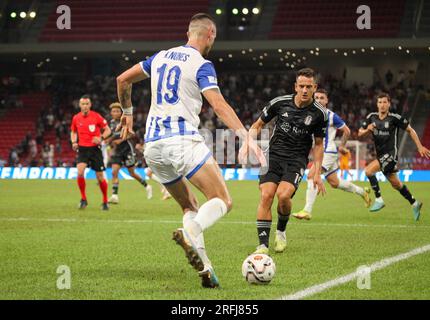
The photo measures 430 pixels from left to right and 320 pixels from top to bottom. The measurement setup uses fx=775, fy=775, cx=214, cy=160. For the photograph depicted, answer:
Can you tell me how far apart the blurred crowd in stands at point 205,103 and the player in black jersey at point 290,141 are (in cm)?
2734

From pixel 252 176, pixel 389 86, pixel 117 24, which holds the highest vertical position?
pixel 117 24

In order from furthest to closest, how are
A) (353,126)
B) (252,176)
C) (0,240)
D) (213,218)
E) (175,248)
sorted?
(353,126), (252,176), (0,240), (175,248), (213,218)

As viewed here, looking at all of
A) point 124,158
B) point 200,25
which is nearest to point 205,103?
point 124,158

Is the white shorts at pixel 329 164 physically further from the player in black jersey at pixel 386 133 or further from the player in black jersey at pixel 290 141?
the player in black jersey at pixel 290 141

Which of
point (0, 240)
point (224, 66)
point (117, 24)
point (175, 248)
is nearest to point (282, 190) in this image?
point (175, 248)

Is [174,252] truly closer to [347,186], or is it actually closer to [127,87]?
[127,87]

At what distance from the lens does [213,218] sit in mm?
6934

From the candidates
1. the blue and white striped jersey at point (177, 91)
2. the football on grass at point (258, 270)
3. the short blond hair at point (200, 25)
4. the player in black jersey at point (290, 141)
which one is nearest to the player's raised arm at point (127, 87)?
the blue and white striped jersey at point (177, 91)

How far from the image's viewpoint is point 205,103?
144 feet

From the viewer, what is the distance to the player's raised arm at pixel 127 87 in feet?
24.8

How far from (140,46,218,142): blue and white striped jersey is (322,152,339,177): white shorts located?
30.0 ft

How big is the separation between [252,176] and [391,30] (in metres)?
12.0

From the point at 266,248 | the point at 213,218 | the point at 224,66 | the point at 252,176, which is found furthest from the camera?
the point at 224,66
